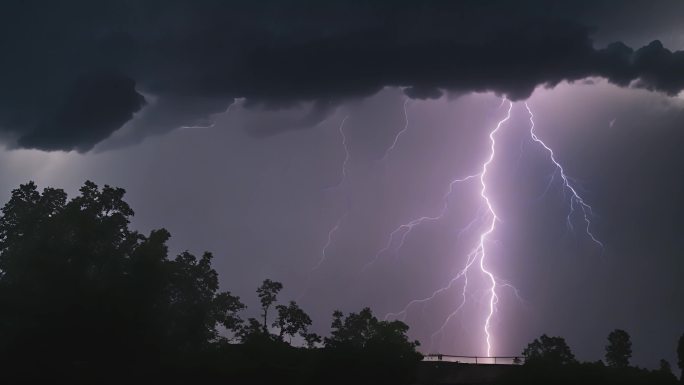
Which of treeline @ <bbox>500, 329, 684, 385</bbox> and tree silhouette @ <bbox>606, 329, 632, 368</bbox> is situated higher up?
tree silhouette @ <bbox>606, 329, 632, 368</bbox>

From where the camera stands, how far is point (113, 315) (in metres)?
34.2

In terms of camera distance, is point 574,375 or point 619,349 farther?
point 619,349

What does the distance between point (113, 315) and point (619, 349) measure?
177 feet

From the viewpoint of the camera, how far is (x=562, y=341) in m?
66.8

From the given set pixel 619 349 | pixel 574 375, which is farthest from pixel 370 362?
pixel 619 349

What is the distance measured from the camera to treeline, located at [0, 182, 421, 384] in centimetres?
3319

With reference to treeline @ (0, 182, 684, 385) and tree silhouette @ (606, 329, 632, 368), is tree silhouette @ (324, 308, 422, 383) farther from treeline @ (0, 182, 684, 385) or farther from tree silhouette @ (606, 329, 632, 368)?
tree silhouette @ (606, 329, 632, 368)

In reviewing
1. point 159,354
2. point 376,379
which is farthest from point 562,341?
point 159,354

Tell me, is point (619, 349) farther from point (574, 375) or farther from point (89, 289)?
point (89, 289)

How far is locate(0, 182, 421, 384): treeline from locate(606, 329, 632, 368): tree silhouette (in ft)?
112

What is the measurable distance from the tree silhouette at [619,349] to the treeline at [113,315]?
112 feet

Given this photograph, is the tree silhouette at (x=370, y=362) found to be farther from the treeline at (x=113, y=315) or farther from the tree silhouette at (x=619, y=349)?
the tree silhouette at (x=619, y=349)

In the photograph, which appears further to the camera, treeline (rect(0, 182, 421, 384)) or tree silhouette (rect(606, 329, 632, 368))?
tree silhouette (rect(606, 329, 632, 368))

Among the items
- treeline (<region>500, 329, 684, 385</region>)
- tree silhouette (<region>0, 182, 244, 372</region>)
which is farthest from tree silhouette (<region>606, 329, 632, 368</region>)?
tree silhouette (<region>0, 182, 244, 372</region>)
